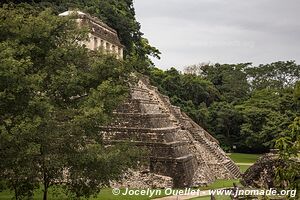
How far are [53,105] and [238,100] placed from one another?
4671 cm

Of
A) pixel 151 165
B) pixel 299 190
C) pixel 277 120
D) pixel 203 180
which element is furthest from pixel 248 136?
pixel 299 190

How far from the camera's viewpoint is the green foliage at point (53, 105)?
12727 millimetres

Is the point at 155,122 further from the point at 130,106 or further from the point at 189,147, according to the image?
the point at 189,147

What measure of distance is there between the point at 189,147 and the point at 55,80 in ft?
48.1

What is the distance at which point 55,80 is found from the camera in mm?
14484

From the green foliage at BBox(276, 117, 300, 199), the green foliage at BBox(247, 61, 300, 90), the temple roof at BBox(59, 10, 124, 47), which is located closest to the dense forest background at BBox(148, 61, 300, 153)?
the green foliage at BBox(247, 61, 300, 90)

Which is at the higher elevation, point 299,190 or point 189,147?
point 299,190

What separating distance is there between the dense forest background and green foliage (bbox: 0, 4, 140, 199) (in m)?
23.9

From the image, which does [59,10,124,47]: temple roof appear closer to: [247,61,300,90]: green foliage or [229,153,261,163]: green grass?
[229,153,261,163]: green grass

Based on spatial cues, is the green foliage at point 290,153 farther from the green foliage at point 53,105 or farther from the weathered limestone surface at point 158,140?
the weathered limestone surface at point 158,140

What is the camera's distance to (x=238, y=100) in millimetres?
58812

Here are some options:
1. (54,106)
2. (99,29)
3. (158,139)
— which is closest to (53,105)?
(54,106)

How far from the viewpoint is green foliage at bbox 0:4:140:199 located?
41.8 ft

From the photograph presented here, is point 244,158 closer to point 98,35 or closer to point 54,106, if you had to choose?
point 98,35
